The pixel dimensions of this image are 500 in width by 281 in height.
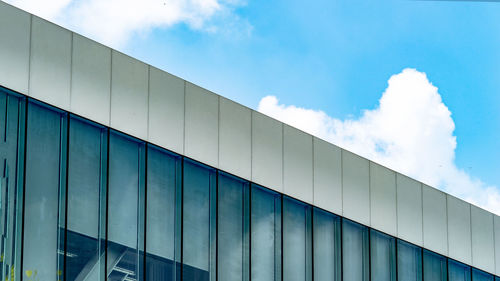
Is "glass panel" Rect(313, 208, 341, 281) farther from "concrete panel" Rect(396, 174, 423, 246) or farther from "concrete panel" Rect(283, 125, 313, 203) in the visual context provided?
"concrete panel" Rect(396, 174, 423, 246)

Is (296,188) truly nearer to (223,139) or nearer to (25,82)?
(223,139)

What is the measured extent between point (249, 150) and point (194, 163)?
5.46ft

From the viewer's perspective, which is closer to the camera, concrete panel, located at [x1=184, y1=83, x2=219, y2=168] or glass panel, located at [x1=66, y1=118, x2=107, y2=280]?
glass panel, located at [x1=66, y1=118, x2=107, y2=280]

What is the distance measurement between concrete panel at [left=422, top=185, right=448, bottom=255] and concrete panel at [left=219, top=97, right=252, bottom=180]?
6.40 m

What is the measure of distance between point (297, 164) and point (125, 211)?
5284mm

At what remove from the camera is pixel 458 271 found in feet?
80.6

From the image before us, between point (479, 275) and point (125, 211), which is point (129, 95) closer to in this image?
point (125, 211)

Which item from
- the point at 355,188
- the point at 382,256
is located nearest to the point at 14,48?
the point at 355,188

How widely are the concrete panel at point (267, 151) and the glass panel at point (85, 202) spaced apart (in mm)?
4325

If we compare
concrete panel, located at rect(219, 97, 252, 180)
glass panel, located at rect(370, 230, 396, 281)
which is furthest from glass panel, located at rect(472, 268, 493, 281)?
concrete panel, located at rect(219, 97, 252, 180)

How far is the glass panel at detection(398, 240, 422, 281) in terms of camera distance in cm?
2325

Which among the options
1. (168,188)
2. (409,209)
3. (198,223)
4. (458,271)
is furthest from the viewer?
(458,271)

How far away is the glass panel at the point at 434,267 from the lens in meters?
23.8

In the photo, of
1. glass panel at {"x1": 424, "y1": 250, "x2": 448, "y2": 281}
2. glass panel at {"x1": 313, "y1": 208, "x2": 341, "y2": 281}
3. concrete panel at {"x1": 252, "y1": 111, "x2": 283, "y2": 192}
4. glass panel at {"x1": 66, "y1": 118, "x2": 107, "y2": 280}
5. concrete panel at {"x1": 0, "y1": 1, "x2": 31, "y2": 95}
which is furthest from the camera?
glass panel at {"x1": 424, "y1": 250, "x2": 448, "y2": 281}
